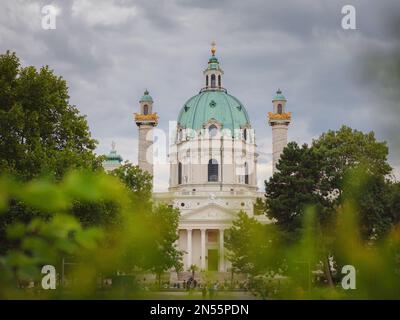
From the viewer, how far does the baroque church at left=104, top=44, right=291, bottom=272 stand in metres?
102

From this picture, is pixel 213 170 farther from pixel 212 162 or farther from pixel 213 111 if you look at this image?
pixel 213 111

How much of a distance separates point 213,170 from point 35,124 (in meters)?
72.9

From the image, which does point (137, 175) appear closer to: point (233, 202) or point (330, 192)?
point (330, 192)

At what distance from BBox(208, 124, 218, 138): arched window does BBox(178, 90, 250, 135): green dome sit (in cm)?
145

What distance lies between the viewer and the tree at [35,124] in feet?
107

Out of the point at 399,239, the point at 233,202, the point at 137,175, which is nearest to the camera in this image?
the point at 399,239

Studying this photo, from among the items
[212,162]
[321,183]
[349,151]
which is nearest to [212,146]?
[212,162]

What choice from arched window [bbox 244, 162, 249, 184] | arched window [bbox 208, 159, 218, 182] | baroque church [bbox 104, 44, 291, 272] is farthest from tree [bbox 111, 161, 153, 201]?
arched window [bbox 244, 162, 249, 184]

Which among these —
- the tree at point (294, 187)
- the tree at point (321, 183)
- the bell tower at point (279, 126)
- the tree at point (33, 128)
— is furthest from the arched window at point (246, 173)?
the tree at point (33, 128)

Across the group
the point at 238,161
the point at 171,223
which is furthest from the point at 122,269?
the point at 238,161

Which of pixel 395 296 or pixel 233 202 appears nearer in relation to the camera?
pixel 395 296
